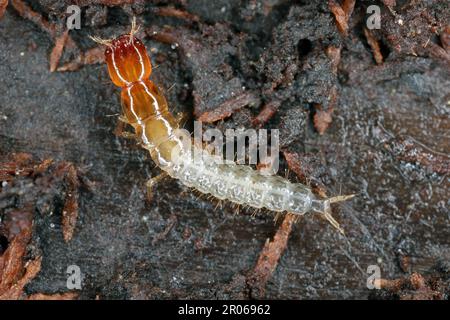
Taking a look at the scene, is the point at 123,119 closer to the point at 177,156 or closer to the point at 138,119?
the point at 138,119

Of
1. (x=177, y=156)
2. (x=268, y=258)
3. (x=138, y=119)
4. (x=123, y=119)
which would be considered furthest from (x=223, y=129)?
(x=268, y=258)

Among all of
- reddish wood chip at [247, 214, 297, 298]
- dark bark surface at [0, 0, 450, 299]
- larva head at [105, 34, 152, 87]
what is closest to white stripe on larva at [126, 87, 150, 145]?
larva head at [105, 34, 152, 87]

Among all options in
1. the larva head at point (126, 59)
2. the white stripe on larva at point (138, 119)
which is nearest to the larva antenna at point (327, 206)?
the white stripe on larva at point (138, 119)

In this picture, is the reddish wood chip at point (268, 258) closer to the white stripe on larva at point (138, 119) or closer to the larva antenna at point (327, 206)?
the larva antenna at point (327, 206)

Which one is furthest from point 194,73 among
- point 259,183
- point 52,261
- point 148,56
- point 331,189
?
point 52,261

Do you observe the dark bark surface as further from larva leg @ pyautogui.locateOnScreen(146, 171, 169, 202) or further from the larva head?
the larva head

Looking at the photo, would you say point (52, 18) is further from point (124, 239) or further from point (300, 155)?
point (300, 155)
